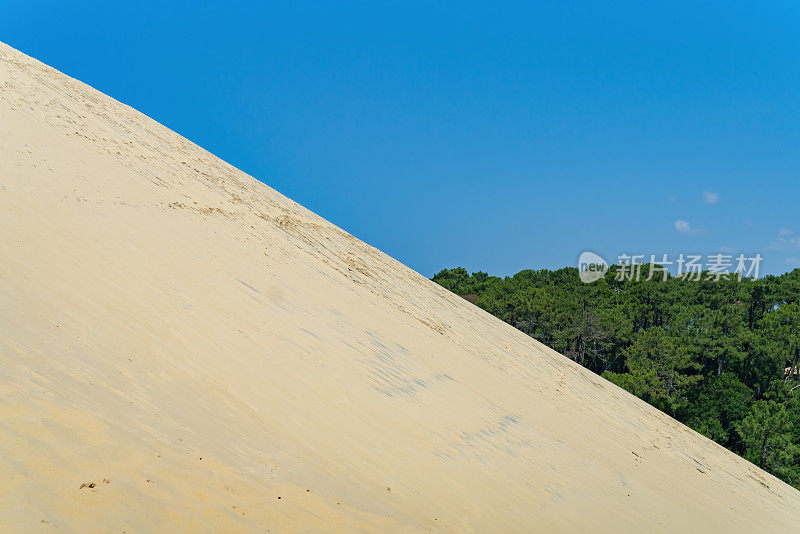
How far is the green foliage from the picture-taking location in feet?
72.5

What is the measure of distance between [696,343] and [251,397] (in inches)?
1212

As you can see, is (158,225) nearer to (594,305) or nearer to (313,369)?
(313,369)

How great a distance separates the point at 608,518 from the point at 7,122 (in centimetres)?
1239

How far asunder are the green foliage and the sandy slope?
1125 centimetres

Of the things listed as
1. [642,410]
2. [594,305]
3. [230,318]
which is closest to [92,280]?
[230,318]

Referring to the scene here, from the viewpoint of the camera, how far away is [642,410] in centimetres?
1346

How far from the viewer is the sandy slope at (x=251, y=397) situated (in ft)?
12.8
